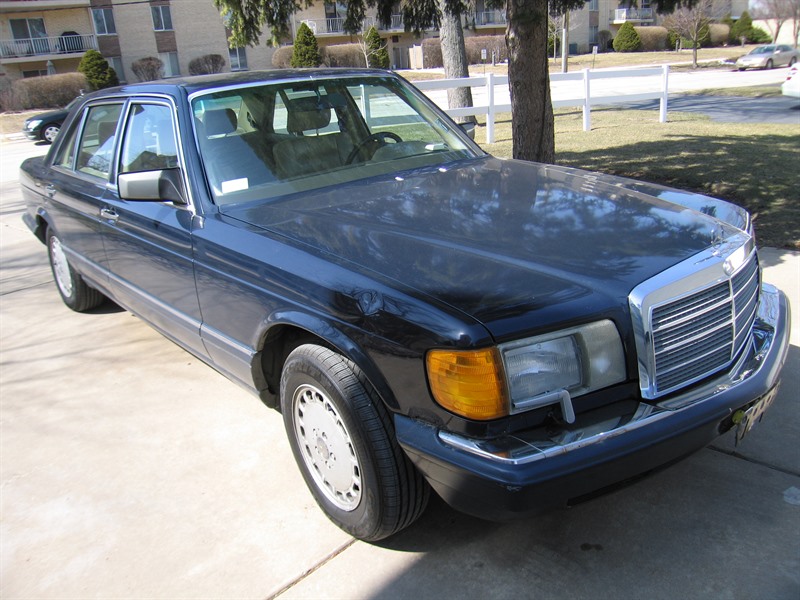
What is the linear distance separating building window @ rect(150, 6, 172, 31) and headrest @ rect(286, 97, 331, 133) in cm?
4568

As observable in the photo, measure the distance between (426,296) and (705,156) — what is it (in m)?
8.77

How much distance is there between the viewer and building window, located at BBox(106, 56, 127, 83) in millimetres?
43375

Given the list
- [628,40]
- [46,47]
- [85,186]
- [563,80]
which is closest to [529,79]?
[85,186]

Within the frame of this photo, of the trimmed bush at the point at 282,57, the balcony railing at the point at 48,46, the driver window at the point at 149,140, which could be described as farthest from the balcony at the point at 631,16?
the driver window at the point at 149,140

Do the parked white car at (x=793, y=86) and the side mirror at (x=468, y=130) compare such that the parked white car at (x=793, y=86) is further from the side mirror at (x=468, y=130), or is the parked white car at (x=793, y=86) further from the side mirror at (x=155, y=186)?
the side mirror at (x=155, y=186)

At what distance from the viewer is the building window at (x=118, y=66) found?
4338 centimetres

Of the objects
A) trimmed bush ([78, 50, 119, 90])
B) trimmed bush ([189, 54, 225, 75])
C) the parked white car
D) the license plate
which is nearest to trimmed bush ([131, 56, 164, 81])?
trimmed bush ([189, 54, 225, 75])

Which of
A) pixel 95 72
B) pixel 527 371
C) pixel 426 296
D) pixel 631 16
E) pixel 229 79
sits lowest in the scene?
pixel 527 371

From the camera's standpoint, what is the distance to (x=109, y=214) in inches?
168

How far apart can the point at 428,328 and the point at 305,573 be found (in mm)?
1170

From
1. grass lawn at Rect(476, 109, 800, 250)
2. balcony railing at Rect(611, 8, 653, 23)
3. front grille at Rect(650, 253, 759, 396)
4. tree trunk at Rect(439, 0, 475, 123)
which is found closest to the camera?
front grille at Rect(650, 253, 759, 396)

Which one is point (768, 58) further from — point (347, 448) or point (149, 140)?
point (347, 448)

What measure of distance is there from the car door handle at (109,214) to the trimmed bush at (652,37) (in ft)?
196

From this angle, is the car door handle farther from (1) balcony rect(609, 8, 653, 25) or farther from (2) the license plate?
(1) balcony rect(609, 8, 653, 25)
